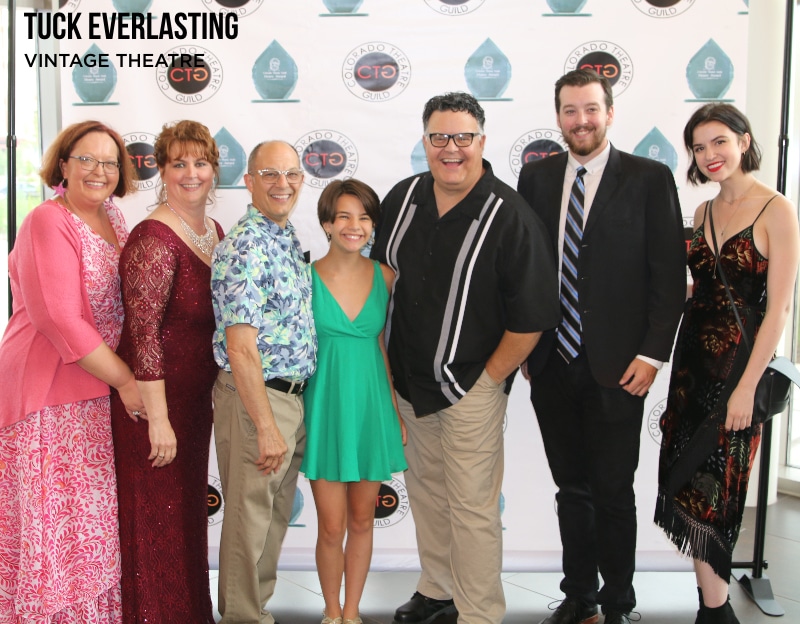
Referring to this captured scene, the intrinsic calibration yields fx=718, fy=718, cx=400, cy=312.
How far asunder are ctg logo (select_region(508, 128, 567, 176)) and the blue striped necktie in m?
0.67

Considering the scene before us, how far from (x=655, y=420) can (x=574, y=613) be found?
945 millimetres

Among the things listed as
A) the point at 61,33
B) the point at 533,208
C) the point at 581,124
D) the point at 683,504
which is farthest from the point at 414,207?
the point at 61,33

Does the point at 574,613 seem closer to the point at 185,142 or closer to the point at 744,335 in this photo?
the point at 744,335

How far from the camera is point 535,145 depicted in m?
3.02

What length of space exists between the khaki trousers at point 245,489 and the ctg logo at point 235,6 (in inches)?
62.8

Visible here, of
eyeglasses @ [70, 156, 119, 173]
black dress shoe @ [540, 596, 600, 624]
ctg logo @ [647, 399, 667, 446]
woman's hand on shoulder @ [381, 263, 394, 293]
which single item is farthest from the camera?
ctg logo @ [647, 399, 667, 446]

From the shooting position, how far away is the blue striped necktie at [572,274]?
2348 mm

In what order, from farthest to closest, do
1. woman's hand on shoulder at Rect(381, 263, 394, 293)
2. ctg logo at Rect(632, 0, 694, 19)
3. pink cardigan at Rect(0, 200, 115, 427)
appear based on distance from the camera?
ctg logo at Rect(632, 0, 694, 19)
woman's hand on shoulder at Rect(381, 263, 394, 293)
pink cardigan at Rect(0, 200, 115, 427)

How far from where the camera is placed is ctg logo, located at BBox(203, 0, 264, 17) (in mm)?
A: 2941

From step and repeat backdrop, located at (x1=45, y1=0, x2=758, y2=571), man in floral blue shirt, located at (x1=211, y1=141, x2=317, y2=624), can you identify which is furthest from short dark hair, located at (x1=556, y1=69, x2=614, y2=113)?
man in floral blue shirt, located at (x1=211, y1=141, x2=317, y2=624)

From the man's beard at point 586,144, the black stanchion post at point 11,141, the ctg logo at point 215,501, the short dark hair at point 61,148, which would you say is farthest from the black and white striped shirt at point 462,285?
the black stanchion post at point 11,141

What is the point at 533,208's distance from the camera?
2486 millimetres

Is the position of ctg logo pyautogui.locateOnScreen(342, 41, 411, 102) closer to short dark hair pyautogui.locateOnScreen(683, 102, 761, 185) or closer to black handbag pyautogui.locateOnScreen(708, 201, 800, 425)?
short dark hair pyautogui.locateOnScreen(683, 102, 761, 185)

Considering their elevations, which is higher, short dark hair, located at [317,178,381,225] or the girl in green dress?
short dark hair, located at [317,178,381,225]
